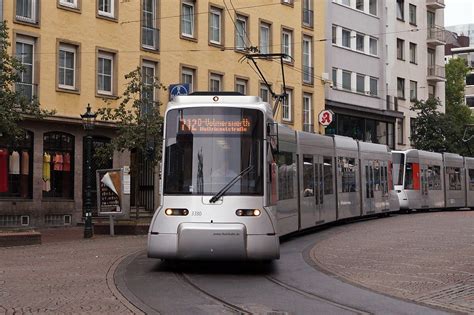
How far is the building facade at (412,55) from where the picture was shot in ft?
182

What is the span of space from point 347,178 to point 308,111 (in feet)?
61.5

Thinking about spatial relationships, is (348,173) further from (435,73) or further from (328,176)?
(435,73)

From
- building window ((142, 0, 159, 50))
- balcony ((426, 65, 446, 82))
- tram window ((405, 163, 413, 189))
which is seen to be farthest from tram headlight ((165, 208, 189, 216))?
balcony ((426, 65, 446, 82))

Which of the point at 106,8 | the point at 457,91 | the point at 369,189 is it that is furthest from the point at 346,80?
the point at 457,91

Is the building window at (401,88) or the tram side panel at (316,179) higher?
the building window at (401,88)

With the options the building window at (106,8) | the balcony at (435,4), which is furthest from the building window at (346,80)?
the building window at (106,8)

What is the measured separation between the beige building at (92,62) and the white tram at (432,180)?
9.26 meters

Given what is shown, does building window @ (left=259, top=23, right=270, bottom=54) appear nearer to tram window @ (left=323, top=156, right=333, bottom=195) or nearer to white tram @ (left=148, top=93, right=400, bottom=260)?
tram window @ (left=323, top=156, right=333, bottom=195)

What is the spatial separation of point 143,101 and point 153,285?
49.0ft

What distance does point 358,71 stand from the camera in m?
50.2

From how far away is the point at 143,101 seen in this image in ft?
84.9

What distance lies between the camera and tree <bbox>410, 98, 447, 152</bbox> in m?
52.9

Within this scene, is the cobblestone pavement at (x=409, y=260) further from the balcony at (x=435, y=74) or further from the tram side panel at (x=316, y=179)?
the balcony at (x=435, y=74)

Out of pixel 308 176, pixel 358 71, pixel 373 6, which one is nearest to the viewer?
pixel 308 176
